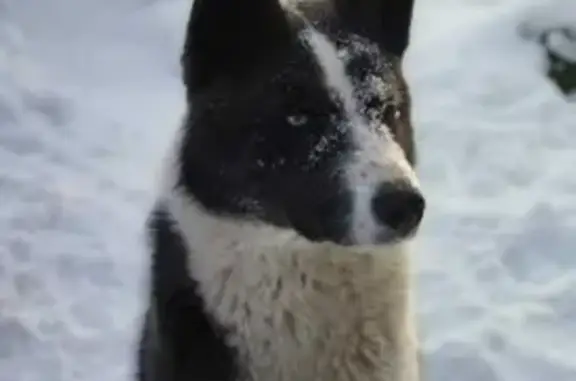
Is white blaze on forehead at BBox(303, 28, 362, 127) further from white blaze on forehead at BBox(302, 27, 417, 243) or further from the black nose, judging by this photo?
the black nose

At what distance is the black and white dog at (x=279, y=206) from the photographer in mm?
2662

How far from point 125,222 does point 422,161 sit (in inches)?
49.3

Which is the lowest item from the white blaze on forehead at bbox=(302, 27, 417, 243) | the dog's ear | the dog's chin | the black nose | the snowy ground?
the snowy ground

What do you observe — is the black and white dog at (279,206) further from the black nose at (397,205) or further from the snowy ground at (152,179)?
the snowy ground at (152,179)

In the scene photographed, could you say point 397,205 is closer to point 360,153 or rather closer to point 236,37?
point 360,153

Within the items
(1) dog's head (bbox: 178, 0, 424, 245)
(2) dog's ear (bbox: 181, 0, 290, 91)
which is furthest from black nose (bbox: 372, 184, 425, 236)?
(2) dog's ear (bbox: 181, 0, 290, 91)

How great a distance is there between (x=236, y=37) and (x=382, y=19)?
346mm

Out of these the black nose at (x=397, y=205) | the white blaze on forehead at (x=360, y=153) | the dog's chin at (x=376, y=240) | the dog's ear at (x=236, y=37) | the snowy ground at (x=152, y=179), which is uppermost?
the dog's ear at (x=236, y=37)

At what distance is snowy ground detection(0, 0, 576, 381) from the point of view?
4.31 m

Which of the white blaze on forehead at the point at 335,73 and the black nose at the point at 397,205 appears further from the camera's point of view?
the white blaze on forehead at the point at 335,73

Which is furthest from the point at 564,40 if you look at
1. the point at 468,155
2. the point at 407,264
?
the point at 407,264

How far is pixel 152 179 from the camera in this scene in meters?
5.29

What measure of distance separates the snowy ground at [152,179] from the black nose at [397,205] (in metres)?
1.62

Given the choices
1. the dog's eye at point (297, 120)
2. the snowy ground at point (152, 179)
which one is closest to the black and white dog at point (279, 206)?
the dog's eye at point (297, 120)
